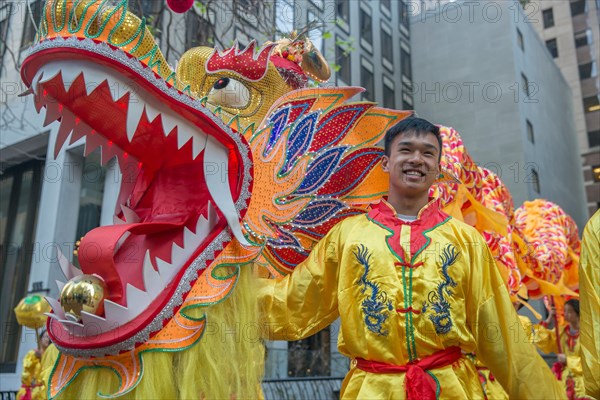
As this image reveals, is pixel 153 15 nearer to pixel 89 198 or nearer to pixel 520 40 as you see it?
pixel 89 198

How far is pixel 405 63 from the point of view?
1541 centimetres

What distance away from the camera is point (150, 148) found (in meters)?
2.14

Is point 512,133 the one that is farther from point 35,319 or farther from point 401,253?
point 401,253

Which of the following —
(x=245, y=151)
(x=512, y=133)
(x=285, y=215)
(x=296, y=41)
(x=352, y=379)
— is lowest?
(x=352, y=379)

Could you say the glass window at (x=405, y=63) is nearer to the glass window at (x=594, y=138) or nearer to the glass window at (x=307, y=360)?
the glass window at (x=307, y=360)

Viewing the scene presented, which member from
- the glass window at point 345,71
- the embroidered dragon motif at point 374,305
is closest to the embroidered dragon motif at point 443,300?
the embroidered dragon motif at point 374,305

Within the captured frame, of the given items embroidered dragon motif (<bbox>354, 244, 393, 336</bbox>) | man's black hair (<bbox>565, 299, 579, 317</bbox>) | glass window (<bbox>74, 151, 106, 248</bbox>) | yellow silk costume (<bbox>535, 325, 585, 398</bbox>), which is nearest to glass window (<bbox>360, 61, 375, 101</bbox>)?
glass window (<bbox>74, 151, 106, 248</bbox>)

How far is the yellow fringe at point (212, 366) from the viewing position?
1.90 metres

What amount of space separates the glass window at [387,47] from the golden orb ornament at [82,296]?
48.0 feet

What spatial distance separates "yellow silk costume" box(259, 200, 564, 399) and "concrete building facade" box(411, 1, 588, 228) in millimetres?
8712

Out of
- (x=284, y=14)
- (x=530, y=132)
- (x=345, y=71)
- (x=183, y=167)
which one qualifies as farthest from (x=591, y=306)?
(x=530, y=132)

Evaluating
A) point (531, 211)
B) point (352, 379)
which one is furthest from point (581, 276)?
point (531, 211)

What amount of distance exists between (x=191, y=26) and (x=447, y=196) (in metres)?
7.37

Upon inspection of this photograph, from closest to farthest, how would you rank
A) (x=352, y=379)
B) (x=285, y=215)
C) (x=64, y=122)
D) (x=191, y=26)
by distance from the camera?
(x=64, y=122), (x=352, y=379), (x=285, y=215), (x=191, y=26)
